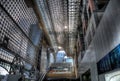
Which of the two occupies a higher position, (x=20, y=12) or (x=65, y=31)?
(x=65, y=31)

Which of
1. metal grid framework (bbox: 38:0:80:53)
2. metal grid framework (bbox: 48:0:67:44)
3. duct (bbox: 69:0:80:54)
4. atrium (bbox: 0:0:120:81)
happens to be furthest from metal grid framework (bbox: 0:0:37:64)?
duct (bbox: 69:0:80:54)

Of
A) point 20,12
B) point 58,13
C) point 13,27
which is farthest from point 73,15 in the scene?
point 13,27

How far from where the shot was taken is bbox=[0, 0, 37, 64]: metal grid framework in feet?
29.6

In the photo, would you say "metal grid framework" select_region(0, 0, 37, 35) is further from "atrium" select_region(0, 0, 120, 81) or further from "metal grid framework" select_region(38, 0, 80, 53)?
"metal grid framework" select_region(38, 0, 80, 53)

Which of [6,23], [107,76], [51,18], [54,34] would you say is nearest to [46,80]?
[54,34]

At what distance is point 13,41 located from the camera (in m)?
10.7

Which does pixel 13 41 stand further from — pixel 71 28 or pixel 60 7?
pixel 71 28

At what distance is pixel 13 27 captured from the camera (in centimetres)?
1062

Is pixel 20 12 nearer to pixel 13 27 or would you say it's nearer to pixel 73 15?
pixel 13 27

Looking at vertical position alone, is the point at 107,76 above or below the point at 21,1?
below

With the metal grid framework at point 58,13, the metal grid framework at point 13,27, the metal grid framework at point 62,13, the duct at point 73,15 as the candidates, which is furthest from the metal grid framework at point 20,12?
the duct at point 73,15

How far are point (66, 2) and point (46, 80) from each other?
10898 millimetres

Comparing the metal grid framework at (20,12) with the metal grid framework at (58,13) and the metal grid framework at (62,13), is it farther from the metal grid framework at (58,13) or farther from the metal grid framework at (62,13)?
the metal grid framework at (58,13)

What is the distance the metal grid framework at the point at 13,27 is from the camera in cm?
903
